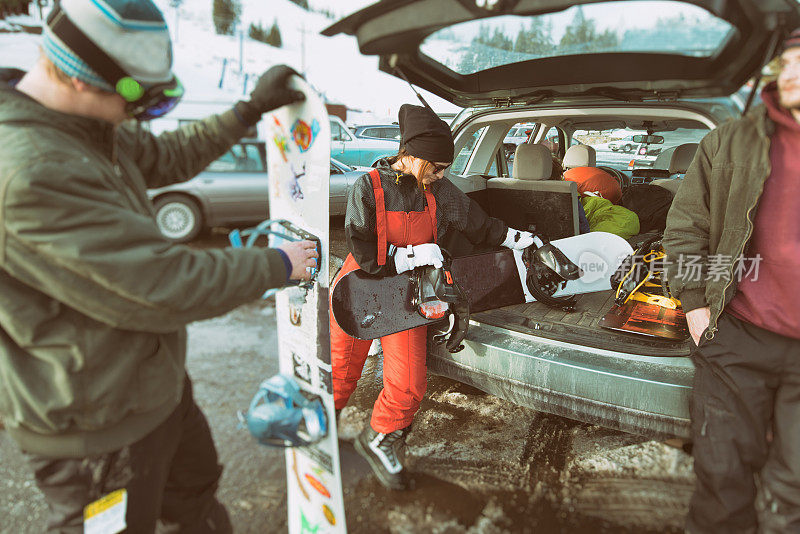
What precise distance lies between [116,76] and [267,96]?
1.70ft

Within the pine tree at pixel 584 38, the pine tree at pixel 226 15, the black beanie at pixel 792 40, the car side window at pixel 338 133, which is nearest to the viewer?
the black beanie at pixel 792 40

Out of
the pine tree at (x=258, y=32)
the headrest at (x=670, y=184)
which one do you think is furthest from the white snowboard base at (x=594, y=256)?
the pine tree at (x=258, y=32)

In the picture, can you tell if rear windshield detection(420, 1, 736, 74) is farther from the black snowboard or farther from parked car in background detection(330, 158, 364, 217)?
parked car in background detection(330, 158, 364, 217)

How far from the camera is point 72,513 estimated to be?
3.93 feet

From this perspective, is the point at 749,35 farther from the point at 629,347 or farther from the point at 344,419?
the point at 344,419

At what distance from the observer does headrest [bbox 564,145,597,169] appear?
4.44 meters

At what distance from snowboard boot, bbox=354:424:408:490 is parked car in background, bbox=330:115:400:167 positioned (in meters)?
9.54

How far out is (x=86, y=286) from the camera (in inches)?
39.3

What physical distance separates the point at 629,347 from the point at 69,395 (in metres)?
2.09

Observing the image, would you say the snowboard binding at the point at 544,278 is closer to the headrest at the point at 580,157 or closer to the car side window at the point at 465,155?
the car side window at the point at 465,155

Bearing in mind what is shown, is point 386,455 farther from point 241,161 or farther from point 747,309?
point 241,161

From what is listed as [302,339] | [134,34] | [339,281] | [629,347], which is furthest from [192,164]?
[629,347]

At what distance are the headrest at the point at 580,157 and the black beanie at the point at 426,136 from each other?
2.73 meters

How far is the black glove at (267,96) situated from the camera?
4.99 feet
